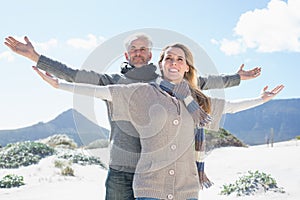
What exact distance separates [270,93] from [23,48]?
73.9 inches

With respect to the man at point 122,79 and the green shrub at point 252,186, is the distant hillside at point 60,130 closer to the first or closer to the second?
the man at point 122,79

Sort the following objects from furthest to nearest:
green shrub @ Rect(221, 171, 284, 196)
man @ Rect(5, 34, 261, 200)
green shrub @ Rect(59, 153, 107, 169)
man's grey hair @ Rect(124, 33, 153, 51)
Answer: green shrub @ Rect(59, 153, 107, 169) → green shrub @ Rect(221, 171, 284, 196) → man's grey hair @ Rect(124, 33, 153, 51) → man @ Rect(5, 34, 261, 200)

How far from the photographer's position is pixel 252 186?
720 cm

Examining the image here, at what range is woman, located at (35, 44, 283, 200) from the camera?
244 cm

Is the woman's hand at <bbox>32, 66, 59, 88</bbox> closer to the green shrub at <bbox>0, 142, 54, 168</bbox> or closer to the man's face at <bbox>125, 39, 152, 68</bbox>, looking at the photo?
the man's face at <bbox>125, 39, 152, 68</bbox>

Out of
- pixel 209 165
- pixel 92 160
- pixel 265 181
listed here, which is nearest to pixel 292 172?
pixel 265 181

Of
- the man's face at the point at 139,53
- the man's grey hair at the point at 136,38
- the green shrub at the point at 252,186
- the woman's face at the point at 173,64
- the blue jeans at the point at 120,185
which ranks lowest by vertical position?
the green shrub at the point at 252,186

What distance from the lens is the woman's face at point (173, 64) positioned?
8.50ft

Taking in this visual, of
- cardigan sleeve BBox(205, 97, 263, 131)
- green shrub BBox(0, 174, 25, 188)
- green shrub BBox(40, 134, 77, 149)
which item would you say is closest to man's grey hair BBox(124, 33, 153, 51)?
cardigan sleeve BBox(205, 97, 263, 131)

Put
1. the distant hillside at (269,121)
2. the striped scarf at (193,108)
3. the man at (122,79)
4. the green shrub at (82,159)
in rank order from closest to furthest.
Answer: the striped scarf at (193,108)
the man at (122,79)
the green shrub at (82,159)
the distant hillside at (269,121)

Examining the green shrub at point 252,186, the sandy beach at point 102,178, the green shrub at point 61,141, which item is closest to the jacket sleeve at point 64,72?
the sandy beach at point 102,178

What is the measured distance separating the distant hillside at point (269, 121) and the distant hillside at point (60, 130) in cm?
3094

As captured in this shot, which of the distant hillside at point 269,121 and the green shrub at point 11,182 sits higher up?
the green shrub at point 11,182

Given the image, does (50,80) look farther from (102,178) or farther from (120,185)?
(102,178)
